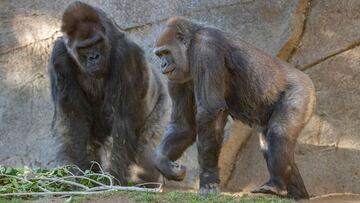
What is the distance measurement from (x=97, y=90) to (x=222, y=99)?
4.96ft

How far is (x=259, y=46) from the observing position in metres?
7.24

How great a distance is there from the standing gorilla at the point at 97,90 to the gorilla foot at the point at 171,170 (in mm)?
676

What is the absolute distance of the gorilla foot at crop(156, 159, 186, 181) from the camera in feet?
18.1

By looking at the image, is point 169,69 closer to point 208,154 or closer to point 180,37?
point 180,37

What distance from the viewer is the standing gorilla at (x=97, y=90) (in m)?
6.22

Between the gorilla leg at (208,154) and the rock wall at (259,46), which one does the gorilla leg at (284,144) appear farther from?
the rock wall at (259,46)

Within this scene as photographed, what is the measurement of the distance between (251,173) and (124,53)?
195cm

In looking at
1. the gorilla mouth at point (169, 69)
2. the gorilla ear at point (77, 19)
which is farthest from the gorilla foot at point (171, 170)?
the gorilla ear at point (77, 19)

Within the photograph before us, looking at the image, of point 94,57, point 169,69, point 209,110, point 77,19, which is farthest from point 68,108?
point 209,110

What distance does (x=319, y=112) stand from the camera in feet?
23.7

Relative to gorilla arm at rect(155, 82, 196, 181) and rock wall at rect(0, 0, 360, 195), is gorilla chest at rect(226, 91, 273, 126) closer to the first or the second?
gorilla arm at rect(155, 82, 196, 181)

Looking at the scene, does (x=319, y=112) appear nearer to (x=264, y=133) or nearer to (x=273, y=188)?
(x=264, y=133)

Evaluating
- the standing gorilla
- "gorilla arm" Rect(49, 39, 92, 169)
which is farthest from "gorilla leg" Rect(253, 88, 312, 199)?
"gorilla arm" Rect(49, 39, 92, 169)

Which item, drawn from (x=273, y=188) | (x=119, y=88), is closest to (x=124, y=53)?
(x=119, y=88)
